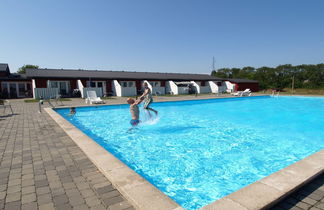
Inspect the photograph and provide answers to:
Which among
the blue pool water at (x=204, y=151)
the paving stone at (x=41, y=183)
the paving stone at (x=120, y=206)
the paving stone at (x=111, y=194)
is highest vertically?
the paving stone at (x=41, y=183)

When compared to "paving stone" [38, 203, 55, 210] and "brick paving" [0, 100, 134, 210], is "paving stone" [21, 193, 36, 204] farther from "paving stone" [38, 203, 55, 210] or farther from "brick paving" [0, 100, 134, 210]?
"paving stone" [38, 203, 55, 210]

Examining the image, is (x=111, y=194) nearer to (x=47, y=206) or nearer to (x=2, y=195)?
(x=47, y=206)

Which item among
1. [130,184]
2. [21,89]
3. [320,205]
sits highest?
[21,89]

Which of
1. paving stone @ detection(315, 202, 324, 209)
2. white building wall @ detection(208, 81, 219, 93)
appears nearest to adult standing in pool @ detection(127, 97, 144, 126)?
paving stone @ detection(315, 202, 324, 209)

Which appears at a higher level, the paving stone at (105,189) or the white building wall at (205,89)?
the white building wall at (205,89)

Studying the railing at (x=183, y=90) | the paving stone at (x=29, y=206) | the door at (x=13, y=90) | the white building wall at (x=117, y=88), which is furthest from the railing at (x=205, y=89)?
the paving stone at (x=29, y=206)

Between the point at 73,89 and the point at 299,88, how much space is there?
133 feet

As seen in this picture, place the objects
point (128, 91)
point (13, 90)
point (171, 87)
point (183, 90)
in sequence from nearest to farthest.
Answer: point (13, 90) < point (128, 91) < point (183, 90) < point (171, 87)

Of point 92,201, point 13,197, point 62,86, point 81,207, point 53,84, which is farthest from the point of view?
point 62,86

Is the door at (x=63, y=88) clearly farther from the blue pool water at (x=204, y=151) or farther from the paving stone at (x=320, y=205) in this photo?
the paving stone at (x=320, y=205)

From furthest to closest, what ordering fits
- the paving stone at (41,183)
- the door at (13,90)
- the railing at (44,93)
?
the door at (13,90) → the railing at (44,93) → the paving stone at (41,183)

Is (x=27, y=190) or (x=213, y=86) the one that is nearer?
(x=27, y=190)

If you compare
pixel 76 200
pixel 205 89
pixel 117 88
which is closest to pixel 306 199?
pixel 76 200

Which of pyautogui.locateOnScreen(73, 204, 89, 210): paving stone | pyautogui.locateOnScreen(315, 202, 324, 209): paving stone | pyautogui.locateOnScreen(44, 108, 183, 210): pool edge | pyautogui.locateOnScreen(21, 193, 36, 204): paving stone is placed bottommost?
pyautogui.locateOnScreen(315, 202, 324, 209): paving stone
